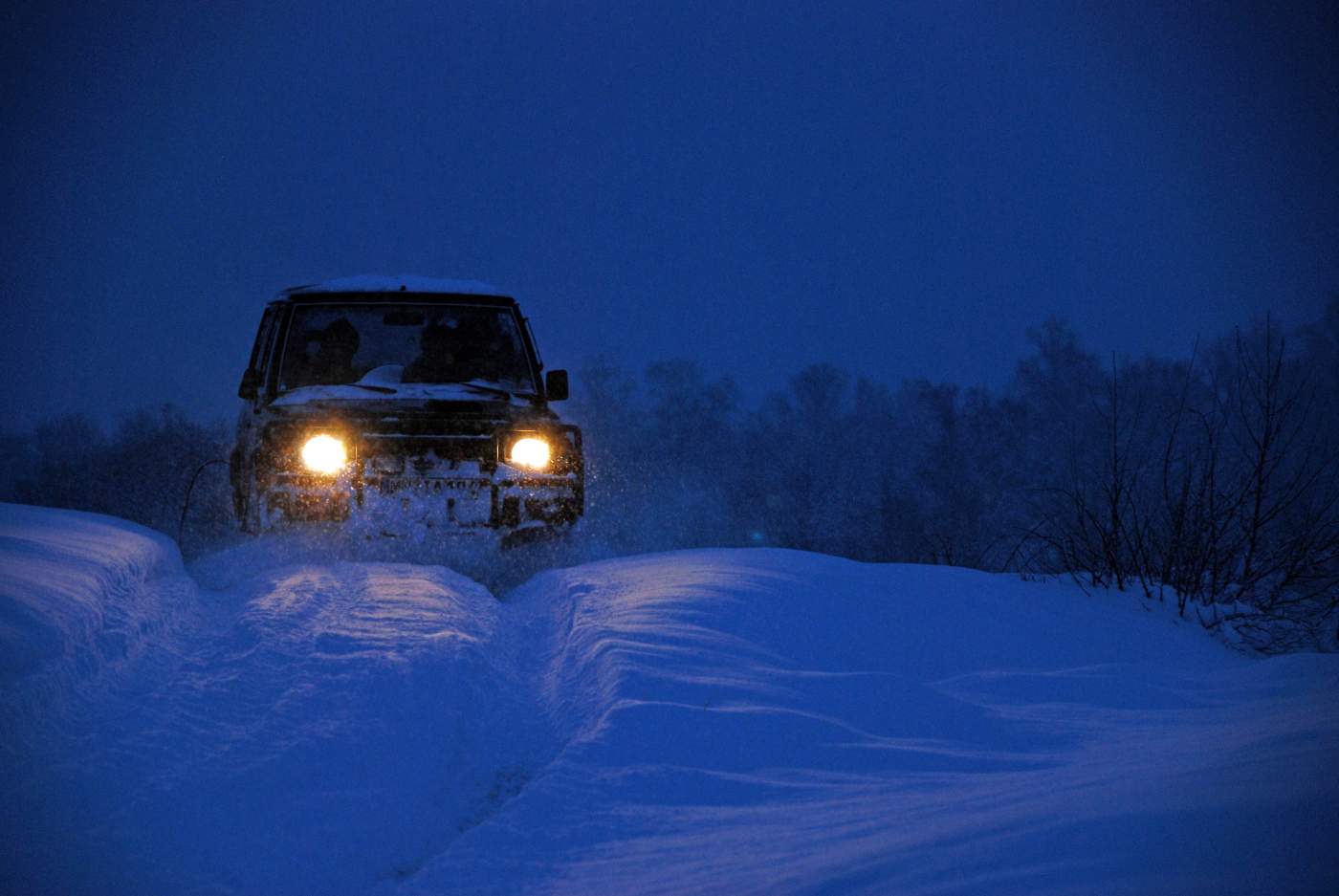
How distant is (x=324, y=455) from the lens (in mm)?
5832

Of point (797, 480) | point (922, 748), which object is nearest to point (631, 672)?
point (922, 748)

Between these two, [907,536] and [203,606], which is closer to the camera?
[203,606]

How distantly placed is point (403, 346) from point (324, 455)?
1.59 m

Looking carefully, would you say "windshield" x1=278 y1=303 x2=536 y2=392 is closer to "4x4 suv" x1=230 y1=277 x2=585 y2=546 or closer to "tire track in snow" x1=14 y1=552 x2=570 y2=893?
"4x4 suv" x1=230 y1=277 x2=585 y2=546

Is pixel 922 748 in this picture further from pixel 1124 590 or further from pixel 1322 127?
pixel 1322 127

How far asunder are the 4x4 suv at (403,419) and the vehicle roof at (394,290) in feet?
0.04

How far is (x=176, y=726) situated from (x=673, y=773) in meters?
1.78

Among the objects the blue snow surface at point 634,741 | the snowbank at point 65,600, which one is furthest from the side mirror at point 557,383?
the snowbank at point 65,600

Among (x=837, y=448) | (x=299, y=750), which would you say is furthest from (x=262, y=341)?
(x=837, y=448)

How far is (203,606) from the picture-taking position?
5.05 meters

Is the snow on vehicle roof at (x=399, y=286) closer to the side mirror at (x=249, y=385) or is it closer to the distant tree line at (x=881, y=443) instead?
the side mirror at (x=249, y=385)

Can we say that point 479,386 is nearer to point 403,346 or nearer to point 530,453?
point 403,346

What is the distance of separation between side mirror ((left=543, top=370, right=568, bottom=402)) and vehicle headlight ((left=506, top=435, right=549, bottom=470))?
834 mm

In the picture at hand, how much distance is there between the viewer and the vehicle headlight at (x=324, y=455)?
5.82 meters
